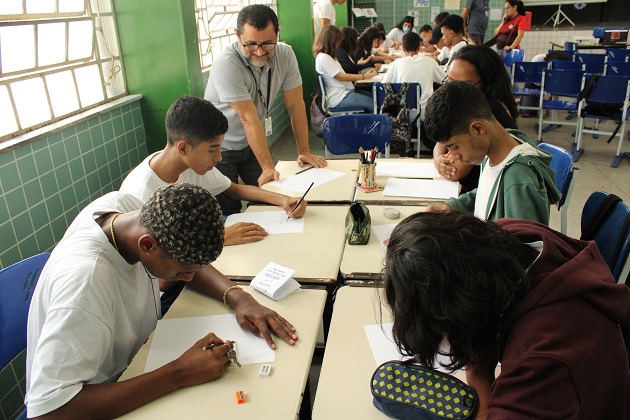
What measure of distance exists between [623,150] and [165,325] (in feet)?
18.2

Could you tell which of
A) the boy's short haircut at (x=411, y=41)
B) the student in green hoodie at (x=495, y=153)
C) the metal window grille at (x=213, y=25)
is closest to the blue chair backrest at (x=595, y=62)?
the boy's short haircut at (x=411, y=41)

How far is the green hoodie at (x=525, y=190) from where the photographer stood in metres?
1.49

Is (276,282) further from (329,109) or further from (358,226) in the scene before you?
(329,109)

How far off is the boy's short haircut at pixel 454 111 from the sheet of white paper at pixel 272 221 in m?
0.77

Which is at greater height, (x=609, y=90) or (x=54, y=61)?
(x=54, y=61)

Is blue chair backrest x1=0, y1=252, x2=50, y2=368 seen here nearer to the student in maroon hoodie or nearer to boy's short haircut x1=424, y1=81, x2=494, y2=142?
the student in maroon hoodie

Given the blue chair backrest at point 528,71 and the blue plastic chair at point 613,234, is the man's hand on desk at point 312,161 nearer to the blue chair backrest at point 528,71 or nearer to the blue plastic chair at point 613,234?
the blue plastic chair at point 613,234

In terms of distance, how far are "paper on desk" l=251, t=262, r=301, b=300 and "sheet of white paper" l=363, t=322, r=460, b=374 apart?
0.32m

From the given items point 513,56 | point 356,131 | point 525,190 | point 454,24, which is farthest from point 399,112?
point 513,56

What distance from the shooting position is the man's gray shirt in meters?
2.65

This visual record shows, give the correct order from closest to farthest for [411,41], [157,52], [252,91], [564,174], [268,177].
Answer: [564,174] → [268,177] → [252,91] → [157,52] → [411,41]

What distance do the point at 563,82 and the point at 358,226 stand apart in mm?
4439

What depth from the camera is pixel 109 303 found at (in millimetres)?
1210

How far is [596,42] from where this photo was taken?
28.8 ft
